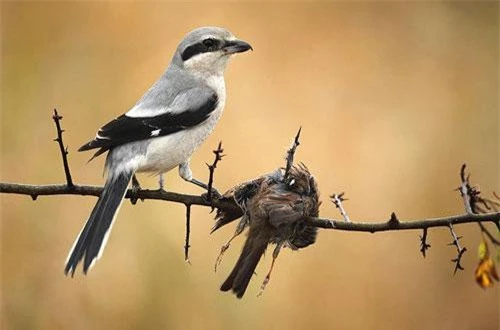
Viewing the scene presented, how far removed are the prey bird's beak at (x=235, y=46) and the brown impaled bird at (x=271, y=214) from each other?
801 millimetres

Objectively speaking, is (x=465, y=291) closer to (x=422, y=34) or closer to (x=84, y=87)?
(x=422, y=34)

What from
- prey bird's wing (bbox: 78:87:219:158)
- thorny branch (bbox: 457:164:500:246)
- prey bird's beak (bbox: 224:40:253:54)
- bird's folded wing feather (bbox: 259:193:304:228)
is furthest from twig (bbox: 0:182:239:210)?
prey bird's beak (bbox: 224:40:253:54)

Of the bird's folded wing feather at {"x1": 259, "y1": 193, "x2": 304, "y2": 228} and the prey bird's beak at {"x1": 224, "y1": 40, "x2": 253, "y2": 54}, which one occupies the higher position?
the prey bird's beak at {"x1": 224, "y1": 40, "x2": 253, "y2": 54}

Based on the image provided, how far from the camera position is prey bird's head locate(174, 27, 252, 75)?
10.2 ft

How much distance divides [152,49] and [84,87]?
0.49 m

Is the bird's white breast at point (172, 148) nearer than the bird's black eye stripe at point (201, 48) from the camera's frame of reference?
Yes

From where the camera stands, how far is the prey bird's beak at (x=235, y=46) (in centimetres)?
305

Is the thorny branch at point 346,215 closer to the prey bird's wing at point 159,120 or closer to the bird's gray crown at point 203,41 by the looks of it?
the prey bird's wing at point 159,120

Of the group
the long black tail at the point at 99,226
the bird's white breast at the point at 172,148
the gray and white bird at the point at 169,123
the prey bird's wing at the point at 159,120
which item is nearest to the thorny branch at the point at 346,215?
the long black tail at the point at 99,226

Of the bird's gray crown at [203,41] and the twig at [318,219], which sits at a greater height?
the bird's gray crown at [203,41]

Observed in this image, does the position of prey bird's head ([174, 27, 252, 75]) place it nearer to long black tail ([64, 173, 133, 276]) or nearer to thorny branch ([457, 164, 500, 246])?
long black tail ([64, 173, 133, 276])

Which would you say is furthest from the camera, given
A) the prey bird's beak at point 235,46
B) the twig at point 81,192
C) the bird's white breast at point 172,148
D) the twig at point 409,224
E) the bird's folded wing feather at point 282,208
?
the prey bird's beak at point 235,46

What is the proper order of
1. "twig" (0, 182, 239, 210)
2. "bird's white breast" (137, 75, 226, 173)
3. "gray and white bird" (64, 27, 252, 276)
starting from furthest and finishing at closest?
Result: "bird's white breast" (137, 75, 226, 173) → "gray and white bird" (64, 27, 252, 276) → "twig" (0, 182, 239, 210)

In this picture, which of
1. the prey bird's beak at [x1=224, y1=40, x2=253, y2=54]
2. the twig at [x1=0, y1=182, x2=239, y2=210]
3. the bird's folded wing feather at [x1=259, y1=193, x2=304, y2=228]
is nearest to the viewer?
the twig at [x1=0, y1=182, x2=239, y2=210]
